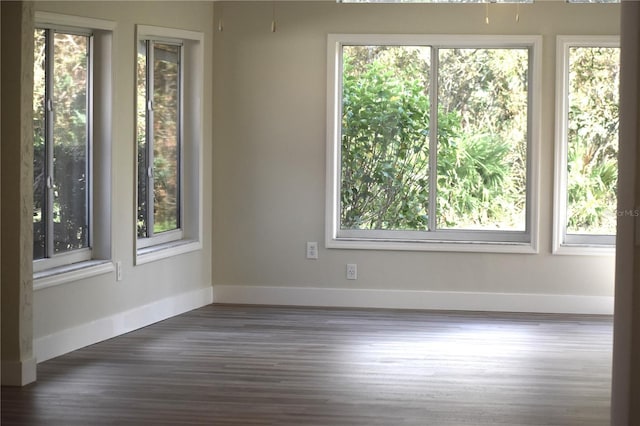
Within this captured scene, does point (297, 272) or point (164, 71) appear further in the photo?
point (297, 272)

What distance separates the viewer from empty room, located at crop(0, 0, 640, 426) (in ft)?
21.5

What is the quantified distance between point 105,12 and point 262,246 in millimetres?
2361

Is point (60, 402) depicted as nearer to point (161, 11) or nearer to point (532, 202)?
point (161, 11)

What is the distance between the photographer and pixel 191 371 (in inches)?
221

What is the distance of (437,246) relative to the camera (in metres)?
7.73

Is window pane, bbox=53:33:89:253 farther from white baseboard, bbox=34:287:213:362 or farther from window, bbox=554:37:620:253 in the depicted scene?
window, bbox=554:37:620:253

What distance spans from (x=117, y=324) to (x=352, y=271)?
2024 mm

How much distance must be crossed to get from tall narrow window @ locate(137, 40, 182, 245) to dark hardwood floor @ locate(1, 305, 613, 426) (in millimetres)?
784

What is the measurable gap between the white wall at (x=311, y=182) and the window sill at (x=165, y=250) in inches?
15.4

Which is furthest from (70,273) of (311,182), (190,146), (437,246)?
(437,246)

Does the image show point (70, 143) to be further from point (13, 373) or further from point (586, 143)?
point (586, 143)

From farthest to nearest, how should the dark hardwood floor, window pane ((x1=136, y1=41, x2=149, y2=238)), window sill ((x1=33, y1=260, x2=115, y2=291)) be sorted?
1. window pane ((x1=136, y1=41, x2=149, y2=238))
2. window sill ((x1=33, y1=260, x2=115, y2=291))
3. the dark hardwood floor

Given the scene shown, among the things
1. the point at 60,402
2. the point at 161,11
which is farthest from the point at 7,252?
the point at 161,11

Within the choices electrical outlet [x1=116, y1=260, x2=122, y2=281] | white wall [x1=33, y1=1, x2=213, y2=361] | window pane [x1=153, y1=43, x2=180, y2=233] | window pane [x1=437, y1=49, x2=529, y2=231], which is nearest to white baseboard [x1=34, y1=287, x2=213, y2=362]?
white wall [x1=33, y1=1, x2=213, y2=361]
